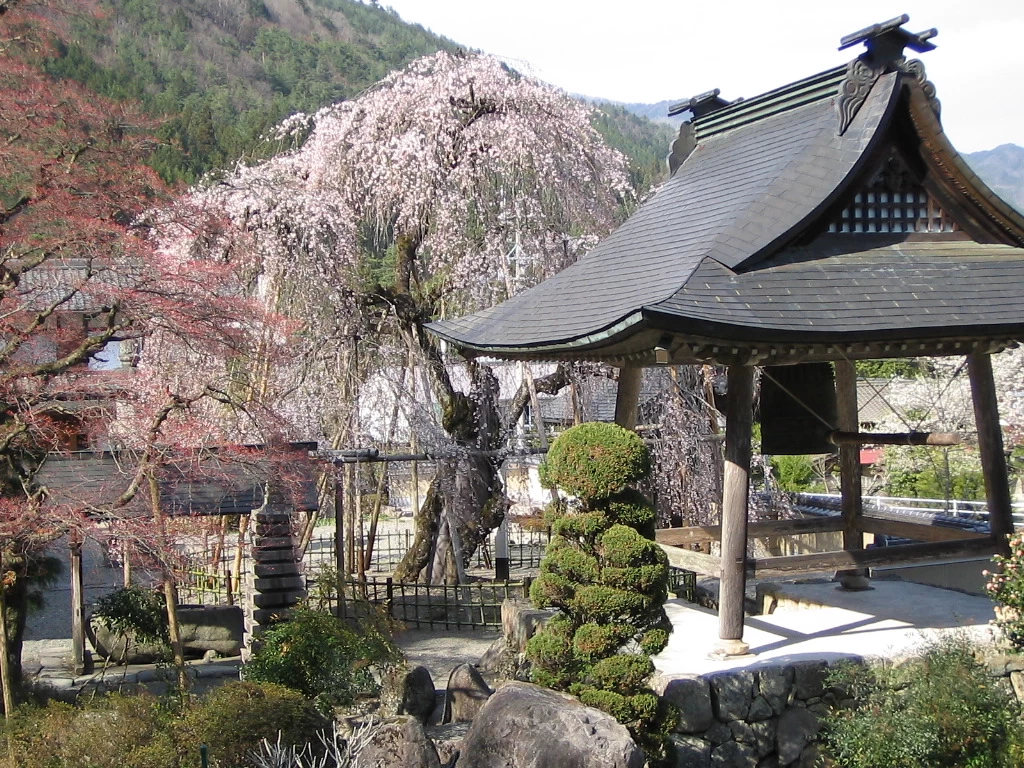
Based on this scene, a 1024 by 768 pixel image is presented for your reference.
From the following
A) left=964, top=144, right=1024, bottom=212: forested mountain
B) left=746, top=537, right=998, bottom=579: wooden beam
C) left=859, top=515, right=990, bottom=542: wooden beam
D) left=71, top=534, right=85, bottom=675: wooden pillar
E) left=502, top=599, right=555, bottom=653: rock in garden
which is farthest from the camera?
left=964, top=144, right=1024, bottom=212: forested mountain

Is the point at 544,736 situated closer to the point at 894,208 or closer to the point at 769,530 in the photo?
the point at 769,530

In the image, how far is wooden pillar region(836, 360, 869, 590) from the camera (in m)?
8.72

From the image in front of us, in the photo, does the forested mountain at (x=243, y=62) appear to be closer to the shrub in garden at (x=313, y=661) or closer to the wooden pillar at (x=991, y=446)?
the shrub in garden at (x=313, y=661)

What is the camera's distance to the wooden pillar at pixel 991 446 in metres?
7.44

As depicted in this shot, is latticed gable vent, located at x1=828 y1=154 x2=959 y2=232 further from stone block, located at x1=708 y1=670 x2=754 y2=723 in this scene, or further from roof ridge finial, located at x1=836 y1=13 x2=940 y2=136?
stone block, located at x1=708 y1=670 x2=754 y2=723

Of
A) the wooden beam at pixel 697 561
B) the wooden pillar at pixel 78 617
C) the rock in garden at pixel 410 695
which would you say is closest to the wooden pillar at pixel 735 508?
the wooden beam at pixel 697 561

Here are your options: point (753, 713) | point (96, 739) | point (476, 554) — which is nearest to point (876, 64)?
point (753, 713)

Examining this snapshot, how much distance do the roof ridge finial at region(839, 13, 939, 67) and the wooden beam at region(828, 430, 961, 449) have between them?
2.81 metres

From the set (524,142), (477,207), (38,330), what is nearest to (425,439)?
(477,207)

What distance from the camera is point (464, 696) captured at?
7.52 metres

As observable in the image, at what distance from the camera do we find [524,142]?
1192cm

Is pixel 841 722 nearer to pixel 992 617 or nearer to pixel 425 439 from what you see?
pixel 992 617

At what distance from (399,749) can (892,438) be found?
492cm

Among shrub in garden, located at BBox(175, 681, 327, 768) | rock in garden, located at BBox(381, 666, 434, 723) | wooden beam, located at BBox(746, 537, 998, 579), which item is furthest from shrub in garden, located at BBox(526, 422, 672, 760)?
rock in garden, located at BBox(381, 666, 434, 723)
